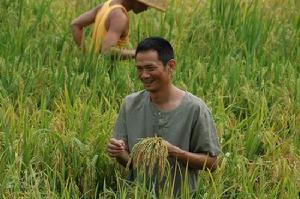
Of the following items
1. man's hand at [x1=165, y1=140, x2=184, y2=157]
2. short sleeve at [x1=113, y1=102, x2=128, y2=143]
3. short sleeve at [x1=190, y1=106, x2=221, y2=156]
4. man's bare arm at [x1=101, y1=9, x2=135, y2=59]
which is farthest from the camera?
man's bare arm at [x1=101, y1=9, x2=135, y2=59]

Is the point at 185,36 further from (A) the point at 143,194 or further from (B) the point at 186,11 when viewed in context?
(A) the point at 143,194

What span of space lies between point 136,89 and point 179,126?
1.22 metres

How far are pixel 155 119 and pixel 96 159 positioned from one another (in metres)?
0.38

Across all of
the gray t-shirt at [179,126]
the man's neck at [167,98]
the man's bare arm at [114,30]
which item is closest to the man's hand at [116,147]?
the gray t-shirt at [179,126]

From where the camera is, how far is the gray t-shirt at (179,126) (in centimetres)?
303

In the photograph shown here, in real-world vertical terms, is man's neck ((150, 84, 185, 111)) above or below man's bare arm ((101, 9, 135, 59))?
below

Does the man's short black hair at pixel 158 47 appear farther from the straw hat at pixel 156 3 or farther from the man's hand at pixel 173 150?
the straw hat at pixel 156 3

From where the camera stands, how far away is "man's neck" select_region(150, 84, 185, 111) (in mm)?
3062

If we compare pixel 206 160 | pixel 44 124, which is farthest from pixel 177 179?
pixel 44 124

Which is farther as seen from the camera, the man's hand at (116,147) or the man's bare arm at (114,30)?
the man's bare arm at (114,30)

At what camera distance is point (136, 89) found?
423cm

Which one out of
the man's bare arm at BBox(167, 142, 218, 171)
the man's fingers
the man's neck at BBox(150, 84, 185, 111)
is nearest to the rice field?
the man's bare arm at BBox(167, 142, 218, 171)

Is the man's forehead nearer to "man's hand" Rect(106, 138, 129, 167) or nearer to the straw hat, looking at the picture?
"man's hand" Rect(106, 138, 129, 167)

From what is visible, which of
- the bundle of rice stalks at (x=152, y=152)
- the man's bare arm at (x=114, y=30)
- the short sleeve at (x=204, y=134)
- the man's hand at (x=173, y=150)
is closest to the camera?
the bundle of rice stalks at (x=152, y=152)
